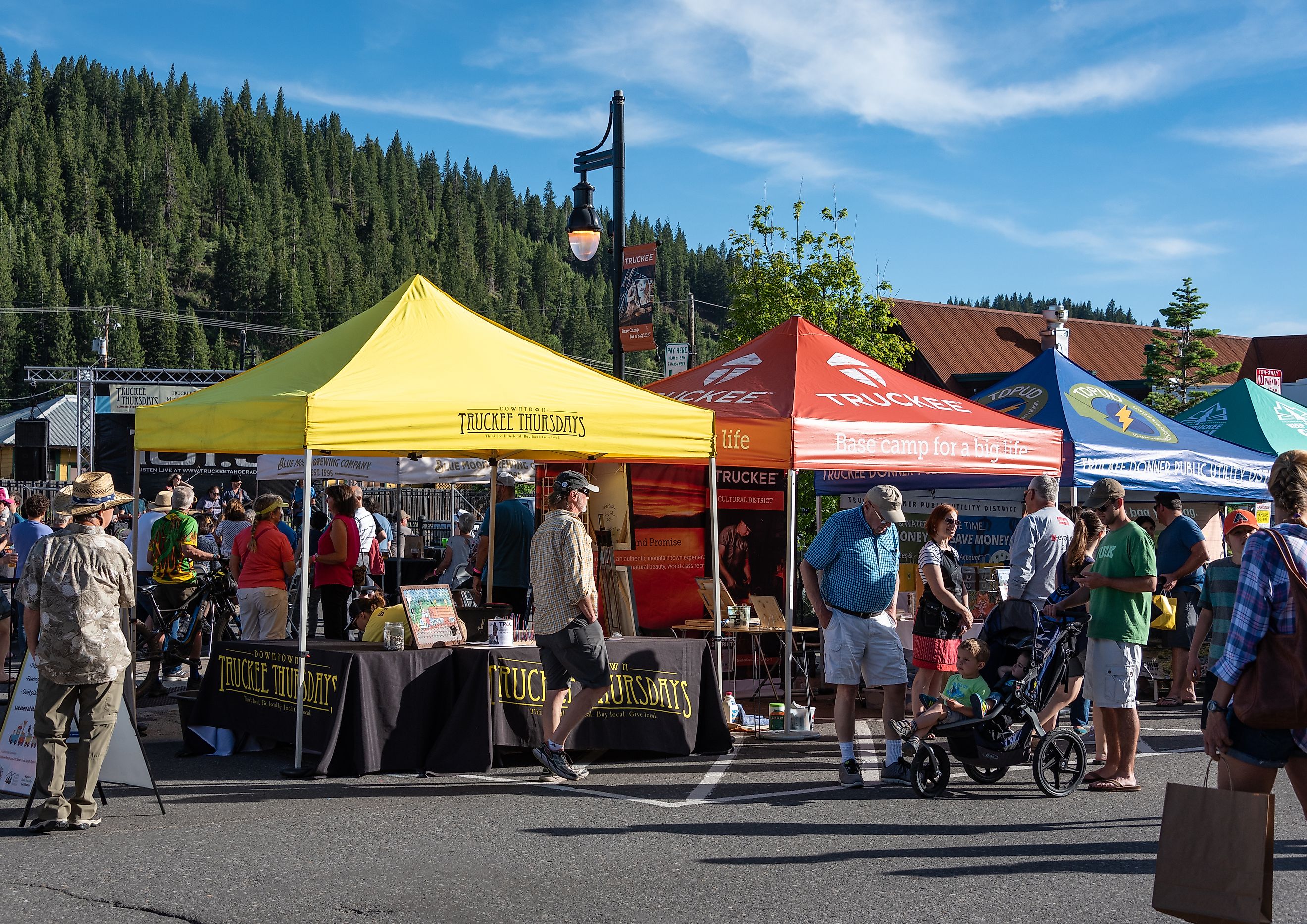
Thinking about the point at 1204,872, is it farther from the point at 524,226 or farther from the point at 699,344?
the point at 524,226

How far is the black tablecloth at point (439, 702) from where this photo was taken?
24.2ft

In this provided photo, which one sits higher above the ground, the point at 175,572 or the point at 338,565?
the point at 338,565

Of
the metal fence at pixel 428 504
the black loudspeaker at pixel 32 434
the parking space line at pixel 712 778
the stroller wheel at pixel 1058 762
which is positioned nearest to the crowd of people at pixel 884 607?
the stroller wheel at pixel 1058 762

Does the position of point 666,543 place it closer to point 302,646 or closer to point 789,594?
point 789,594

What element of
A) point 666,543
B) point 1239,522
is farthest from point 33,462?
point 1239,522

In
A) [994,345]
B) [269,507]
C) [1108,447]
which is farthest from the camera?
[994,345]

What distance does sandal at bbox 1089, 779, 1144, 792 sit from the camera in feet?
23.5

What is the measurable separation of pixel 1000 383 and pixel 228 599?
29.2 ft

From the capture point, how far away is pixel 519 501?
11148mm

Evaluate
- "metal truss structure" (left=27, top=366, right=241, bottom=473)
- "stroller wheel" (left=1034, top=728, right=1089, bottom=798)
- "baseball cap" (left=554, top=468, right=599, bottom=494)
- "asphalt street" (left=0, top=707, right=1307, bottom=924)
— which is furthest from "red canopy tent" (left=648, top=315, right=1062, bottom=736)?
"metal truss structure" (left=27, top=366, right=241, bottom=473)

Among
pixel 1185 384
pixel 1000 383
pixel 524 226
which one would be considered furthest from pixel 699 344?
pixel 1000 383

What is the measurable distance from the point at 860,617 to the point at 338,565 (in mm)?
4933

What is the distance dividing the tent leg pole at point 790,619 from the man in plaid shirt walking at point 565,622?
2018 millimetres

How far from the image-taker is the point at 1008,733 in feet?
23.6
